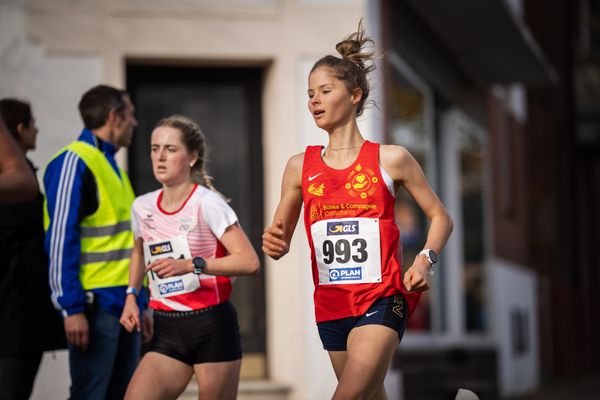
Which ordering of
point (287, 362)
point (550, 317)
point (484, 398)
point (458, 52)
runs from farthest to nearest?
point (550, 317), point (458, 52), point (484, 398), point (287, 362)

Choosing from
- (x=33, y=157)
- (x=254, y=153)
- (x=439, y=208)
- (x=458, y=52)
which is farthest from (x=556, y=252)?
(x=439, y=208)

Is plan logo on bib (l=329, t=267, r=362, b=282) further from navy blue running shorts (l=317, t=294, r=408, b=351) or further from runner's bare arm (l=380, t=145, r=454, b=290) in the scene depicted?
runner's bare arm (l=380, t=145, r=454, b=290)

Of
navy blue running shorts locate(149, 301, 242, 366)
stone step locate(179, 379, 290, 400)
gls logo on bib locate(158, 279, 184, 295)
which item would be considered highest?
gls logo on bib locate(158, 279, 184, 295)

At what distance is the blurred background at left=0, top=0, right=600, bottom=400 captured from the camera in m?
10.4

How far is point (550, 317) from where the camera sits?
2509cm

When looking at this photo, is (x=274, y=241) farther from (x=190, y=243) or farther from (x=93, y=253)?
(x=93, y=253)

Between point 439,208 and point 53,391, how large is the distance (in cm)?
513

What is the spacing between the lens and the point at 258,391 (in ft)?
34.3

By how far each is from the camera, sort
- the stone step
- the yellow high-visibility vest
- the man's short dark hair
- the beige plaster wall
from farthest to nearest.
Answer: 1. the beige plaster wall
2. the stone step
3. the man's short dark hair
4. the yellow high-visibility vest

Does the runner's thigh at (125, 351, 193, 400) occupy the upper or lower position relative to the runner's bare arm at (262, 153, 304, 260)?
lower

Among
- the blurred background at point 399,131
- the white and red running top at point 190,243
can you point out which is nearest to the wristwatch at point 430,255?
the white and red running top at point 190,243

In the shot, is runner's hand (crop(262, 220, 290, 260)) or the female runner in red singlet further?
the female runner in red singlet

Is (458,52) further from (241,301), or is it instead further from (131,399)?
(131,399)

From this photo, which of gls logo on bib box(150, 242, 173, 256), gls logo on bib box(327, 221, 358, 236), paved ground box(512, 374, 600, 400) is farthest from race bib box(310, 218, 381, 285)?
paved ground box(512, 374, 600, 400)
